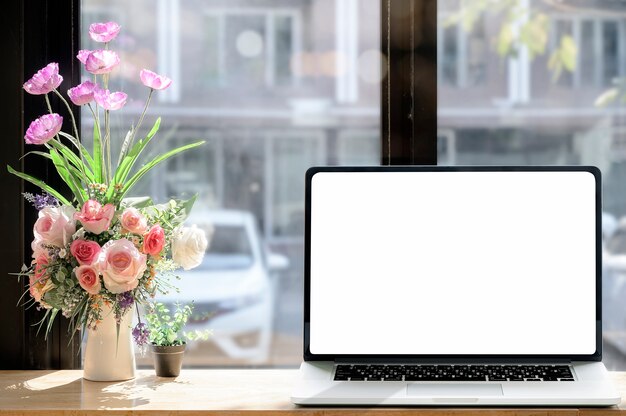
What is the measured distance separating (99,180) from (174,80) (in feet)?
1.12

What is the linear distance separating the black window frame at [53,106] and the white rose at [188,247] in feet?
1.27

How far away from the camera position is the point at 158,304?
1.53 metres

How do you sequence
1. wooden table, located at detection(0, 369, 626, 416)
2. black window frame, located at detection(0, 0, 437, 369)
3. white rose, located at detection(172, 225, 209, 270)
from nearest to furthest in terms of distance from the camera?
1. wooden table, located at detection(0, 369, 626, 416)
2. white rose, located at detection(172, 225, 209, 270)
3. black window frame, located at detection(0, 0, 437, 369)

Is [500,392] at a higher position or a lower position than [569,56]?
lower

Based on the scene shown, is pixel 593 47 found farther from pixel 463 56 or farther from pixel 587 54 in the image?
pixel 463 56

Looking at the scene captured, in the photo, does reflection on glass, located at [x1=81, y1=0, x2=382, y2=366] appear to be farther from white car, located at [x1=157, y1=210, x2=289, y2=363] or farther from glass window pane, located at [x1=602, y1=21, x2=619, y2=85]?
glass window pane, located at [x1=602, y1=21, x2=619, y2=85]

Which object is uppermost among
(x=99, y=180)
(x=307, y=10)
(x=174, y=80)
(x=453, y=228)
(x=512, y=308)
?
(x=307, y=10)

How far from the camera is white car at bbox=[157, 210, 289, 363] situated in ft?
5.69

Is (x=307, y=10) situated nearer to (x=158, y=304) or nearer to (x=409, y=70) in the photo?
(x=409, y=70)

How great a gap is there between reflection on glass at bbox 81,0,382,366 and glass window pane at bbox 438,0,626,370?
0.22m

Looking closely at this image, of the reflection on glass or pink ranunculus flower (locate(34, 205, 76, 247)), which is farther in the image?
the reflection on glass

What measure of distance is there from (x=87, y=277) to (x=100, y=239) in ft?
0.29

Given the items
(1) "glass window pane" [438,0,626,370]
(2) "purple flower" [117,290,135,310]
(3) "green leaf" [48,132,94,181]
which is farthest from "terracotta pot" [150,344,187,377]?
(1) "glass window pane" [438,0,626,370]

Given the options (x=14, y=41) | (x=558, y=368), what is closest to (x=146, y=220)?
(x=14, y=41)
